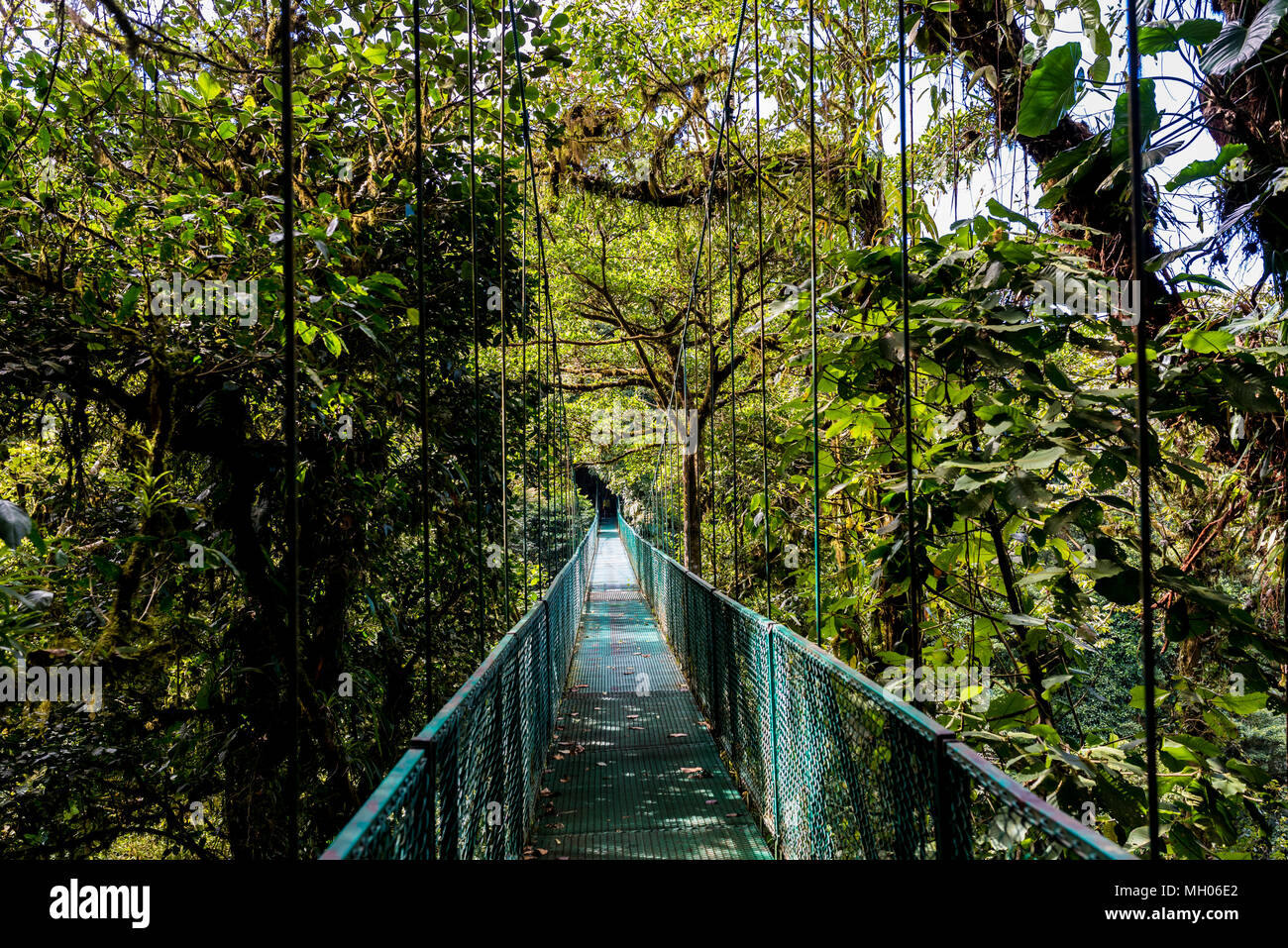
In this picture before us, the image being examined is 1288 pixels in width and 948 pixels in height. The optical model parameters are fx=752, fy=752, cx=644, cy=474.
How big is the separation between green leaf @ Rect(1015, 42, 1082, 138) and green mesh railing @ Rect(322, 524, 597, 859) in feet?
4.92

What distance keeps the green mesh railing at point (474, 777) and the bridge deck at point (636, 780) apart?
195mm

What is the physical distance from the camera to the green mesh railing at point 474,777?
3.35 ft

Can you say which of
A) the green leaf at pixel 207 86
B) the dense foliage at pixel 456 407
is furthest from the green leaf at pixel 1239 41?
the green leaf at pixel 207 86

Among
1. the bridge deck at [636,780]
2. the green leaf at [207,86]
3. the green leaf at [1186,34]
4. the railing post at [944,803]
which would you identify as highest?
the green leaf at [207,86]

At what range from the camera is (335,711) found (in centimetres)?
312

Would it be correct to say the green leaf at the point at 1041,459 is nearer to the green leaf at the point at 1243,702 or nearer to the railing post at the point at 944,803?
the railing post at the point at 944,803

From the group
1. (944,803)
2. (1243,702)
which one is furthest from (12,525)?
(1243,702)

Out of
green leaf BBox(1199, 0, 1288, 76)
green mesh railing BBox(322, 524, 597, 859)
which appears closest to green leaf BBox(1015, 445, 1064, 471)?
green leaf BBox(1199, 0, 1288, 76)

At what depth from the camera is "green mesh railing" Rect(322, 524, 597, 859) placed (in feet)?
3.35

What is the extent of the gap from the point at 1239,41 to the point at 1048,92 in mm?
274

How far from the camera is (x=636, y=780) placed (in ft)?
11.1

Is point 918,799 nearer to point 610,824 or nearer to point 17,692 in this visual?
point 610,824

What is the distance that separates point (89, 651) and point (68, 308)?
1226 mm
